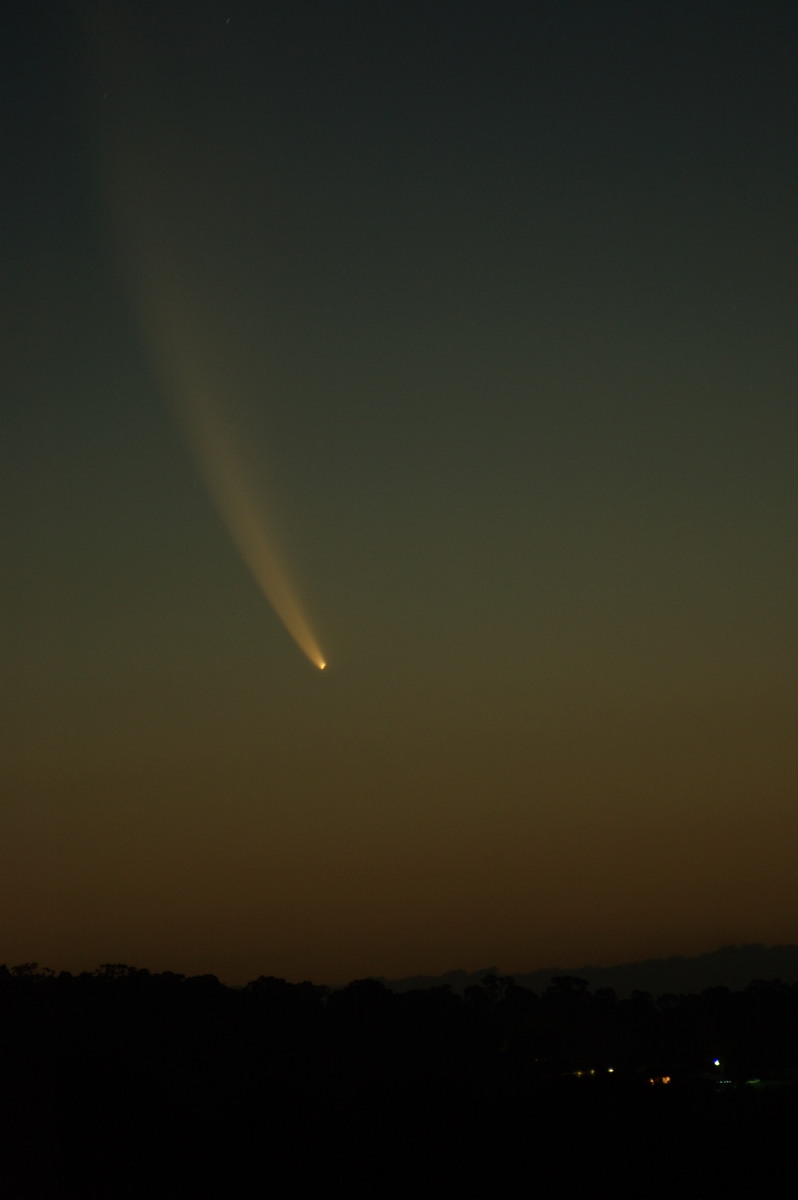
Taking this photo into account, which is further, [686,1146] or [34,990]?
[34,990]

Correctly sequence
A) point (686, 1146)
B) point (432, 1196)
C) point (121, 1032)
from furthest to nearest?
point (121, 1032) → point (686, 1146) → point (432, 1196)

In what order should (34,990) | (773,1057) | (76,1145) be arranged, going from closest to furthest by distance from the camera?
(76,1145) → (34,990) → (773,1057)

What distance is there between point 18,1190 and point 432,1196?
799 cm

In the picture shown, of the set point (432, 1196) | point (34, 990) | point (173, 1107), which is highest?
point (34, 990)

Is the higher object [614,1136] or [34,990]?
[34,990]

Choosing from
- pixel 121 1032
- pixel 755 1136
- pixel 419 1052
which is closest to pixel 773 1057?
pixel 419 1052

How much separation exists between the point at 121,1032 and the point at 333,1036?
65.0 ft

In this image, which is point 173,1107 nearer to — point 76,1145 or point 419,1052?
point 76,1145

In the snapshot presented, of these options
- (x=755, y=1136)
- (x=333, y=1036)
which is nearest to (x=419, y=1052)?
(x=333, y=1036)

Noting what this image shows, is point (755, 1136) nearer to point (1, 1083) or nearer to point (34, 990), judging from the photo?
point (1, 1083)

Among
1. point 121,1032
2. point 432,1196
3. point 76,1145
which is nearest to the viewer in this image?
point 432,1196

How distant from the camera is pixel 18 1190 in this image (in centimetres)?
2294

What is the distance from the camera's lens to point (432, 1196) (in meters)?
25.1

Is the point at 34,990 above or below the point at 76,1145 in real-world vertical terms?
above
